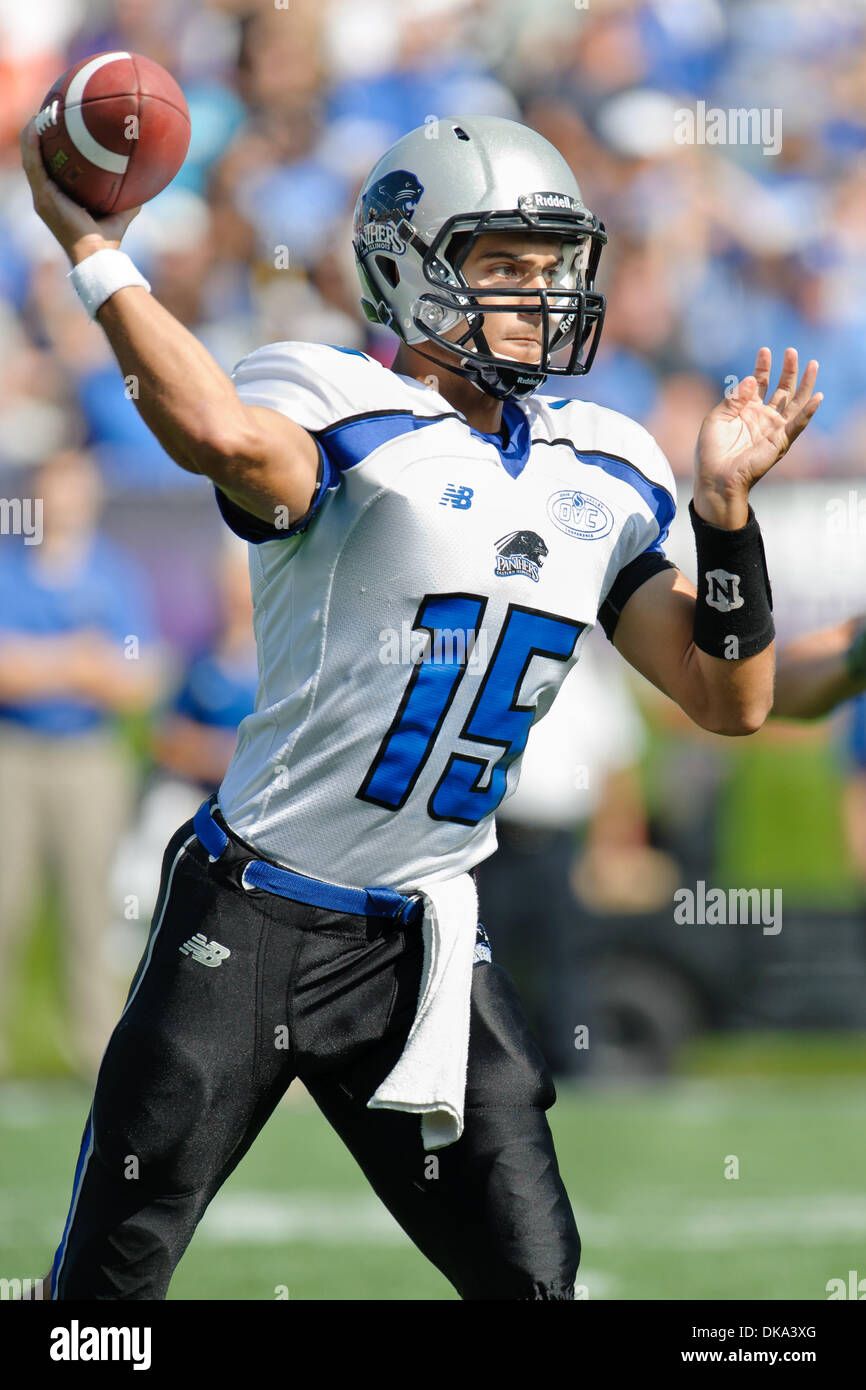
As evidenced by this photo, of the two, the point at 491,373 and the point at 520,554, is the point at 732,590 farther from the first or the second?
the point at 491,373

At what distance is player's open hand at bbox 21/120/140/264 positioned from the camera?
98.8 inches

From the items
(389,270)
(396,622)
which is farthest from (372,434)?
(389,270)

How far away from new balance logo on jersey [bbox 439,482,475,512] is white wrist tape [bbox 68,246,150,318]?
1.72 ft

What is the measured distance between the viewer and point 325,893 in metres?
2.75

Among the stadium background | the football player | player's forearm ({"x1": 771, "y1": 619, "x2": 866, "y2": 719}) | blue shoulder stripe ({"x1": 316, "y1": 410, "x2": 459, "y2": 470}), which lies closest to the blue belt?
the football player

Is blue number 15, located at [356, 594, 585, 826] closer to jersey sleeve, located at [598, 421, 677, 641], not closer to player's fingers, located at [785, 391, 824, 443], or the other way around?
jersey sleeve, located at [598, 421, 677, 641]

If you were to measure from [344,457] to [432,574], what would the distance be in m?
0.21

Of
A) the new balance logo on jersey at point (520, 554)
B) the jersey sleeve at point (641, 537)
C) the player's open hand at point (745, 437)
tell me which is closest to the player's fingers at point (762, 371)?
the player's open hand at point (745, 437)

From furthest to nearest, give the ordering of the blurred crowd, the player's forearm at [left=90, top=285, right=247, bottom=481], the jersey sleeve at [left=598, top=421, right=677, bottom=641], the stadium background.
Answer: the blurred crowd
the stadium background
the jersey sleeve at [left=598, top=421, right=677, bottom=641]
the player's forearm at [left=90, top=285, right=247, bottom=481]

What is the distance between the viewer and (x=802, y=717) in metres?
3.27

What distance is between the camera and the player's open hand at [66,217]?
8.23ft

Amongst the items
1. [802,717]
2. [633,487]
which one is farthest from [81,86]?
[802,717]

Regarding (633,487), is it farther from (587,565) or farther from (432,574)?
(432,574)

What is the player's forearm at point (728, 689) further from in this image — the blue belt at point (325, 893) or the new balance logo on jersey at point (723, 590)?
the blue belt at point (325, 893)
